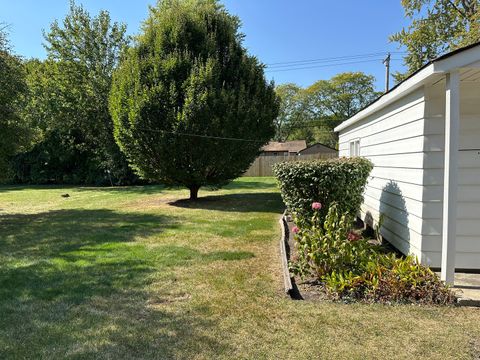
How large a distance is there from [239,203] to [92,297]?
839 cm

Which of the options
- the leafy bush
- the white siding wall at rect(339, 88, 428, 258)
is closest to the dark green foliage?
the white siding wall at rect(339, 88, 428, 258)

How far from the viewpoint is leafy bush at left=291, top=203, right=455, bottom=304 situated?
3816 mm

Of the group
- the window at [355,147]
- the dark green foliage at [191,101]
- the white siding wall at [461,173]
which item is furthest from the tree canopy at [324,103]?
the white siding wall at [461,173]

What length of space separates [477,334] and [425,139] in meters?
2.22

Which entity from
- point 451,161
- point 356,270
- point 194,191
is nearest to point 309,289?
point 356,270

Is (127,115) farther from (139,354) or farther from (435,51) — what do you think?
(435,51)

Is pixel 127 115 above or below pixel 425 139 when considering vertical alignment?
above

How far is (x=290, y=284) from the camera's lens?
414 cm

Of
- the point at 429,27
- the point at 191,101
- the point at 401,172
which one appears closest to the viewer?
the point at 401,172

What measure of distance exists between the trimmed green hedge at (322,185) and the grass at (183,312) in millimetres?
955

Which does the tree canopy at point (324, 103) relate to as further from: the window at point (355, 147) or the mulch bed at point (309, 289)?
the mulch bed at point (309, 289)

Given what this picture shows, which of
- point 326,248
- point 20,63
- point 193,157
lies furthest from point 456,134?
point 20,63

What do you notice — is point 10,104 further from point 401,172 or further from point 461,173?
point 461,173

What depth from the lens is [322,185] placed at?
5.46 m
